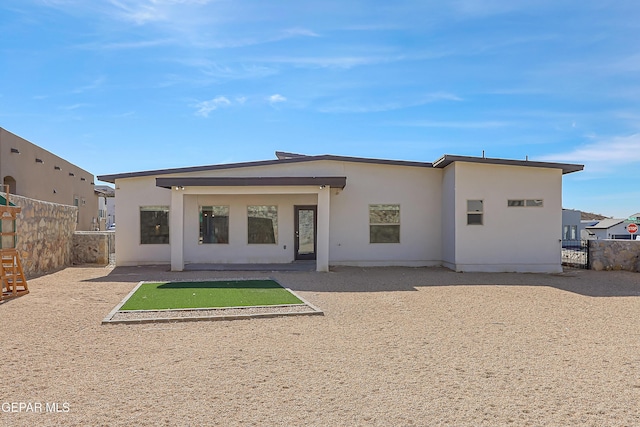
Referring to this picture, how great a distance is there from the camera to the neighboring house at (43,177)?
68.0 feet

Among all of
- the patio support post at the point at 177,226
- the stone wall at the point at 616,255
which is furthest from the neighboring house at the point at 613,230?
the patio support post at the point at 177,226

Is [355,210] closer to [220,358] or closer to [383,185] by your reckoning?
[383,185]

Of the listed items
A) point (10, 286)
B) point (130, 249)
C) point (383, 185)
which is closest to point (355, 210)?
point (383, 185)

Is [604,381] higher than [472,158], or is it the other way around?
[472,158]

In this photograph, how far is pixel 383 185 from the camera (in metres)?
15.9

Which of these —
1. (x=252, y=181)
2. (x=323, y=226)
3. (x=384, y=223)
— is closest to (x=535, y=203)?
(x=384, y=223)

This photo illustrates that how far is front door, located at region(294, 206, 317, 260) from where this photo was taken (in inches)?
655

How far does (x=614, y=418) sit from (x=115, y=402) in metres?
4.20

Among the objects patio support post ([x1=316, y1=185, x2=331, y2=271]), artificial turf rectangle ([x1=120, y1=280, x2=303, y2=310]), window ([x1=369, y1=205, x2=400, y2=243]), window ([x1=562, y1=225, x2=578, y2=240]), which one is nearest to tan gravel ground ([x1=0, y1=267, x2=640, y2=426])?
artificial turf rectangle ([x1=120, y1=280, x2=303, y2=310])

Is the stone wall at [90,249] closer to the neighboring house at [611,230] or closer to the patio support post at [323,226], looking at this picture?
the patio support post at [323,226]

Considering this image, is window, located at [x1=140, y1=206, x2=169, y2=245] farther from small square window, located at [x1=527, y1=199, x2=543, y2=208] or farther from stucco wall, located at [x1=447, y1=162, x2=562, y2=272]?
small square window, located at [x1=527, y1=199, x2=543, y2=208]

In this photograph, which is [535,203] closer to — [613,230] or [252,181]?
[252,181]

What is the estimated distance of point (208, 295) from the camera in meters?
9.66

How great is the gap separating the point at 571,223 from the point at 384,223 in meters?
26.6
